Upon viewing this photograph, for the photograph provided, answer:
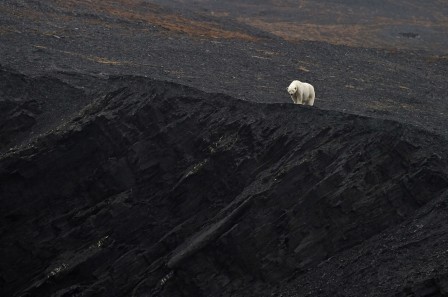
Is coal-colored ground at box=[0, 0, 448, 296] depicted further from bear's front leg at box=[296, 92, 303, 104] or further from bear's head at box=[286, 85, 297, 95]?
bear's front leg at box=[296, 92, 303, 104]

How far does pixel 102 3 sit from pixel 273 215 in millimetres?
28887

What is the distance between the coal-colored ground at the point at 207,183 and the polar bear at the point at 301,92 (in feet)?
3.51

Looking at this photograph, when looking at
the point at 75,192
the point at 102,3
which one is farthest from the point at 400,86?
the point at 102,3

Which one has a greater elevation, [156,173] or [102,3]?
[102,3]

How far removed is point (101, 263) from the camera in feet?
51.5

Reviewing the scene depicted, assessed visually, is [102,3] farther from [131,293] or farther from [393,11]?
[393,11]

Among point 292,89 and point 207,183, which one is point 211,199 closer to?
point 207,183

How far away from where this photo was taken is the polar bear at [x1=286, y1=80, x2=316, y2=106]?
18.0m

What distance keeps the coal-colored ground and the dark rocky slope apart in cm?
4

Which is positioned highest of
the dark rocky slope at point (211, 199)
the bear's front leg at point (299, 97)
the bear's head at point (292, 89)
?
the bear's head at point (292, 89)

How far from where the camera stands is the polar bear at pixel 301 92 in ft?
58.9

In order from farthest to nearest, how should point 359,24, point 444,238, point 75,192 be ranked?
point 359,24, point 75,192, point 444,238

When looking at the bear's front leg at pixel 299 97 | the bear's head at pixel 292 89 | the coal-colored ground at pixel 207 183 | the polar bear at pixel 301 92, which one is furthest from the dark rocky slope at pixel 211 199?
the bear's front leg at pixel 299 97

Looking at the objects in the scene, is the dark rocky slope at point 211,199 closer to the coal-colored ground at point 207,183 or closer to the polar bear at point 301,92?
the coal-colored ground at point 207,183
